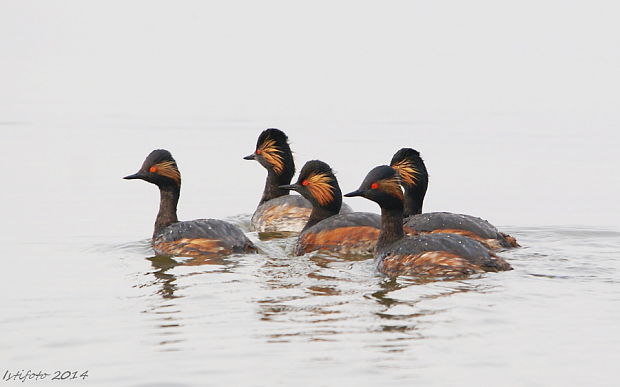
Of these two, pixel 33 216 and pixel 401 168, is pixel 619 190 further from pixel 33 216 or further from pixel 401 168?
pixel 33 216

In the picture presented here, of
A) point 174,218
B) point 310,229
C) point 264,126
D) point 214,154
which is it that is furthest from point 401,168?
point 264,126

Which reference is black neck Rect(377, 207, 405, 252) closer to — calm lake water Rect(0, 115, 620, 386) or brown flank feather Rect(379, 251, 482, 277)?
calm lake water Rect(0, 115, 620, 386)

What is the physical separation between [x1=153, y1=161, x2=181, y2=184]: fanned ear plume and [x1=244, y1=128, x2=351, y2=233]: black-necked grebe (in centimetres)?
237

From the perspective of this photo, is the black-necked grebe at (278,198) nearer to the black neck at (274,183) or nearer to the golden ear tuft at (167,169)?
the black neck at (274,183)

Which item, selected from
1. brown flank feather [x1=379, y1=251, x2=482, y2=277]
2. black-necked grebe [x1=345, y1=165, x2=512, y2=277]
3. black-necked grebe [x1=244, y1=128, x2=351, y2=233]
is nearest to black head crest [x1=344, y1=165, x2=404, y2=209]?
black-necked grebe [x1=345, y1=165, x2=512, y2=277]

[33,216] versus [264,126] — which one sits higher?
[264,126]

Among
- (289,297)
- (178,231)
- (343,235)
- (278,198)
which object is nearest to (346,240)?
(343,235)

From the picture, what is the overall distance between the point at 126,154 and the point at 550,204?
10399 millimetres

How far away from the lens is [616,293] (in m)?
11.4

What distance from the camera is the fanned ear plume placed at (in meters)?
14.9

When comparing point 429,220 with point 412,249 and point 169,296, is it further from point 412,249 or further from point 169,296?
point 169,296

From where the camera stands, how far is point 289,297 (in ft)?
36.7

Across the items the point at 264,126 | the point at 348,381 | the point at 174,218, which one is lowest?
the point at 348,381

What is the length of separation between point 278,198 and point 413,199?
2663 mm
